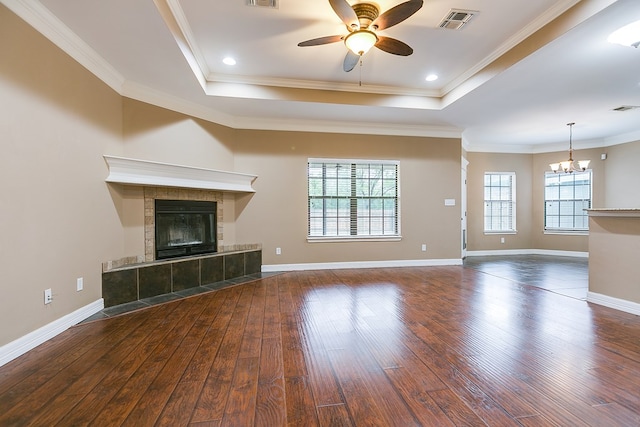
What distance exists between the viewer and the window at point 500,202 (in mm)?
7480

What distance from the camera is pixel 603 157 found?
22.2 ft

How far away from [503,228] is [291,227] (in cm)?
579

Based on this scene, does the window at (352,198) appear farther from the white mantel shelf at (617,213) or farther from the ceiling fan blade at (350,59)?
the white mantel shelf at (617,213)

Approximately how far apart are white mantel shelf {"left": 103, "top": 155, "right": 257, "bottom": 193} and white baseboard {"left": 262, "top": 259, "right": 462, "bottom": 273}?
1.49 m

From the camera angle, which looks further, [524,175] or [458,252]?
[524,175]

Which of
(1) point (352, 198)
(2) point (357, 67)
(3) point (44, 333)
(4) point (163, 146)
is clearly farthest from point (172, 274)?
(2) point (357, 67)

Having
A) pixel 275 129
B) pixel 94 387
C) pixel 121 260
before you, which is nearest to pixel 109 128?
pixel 121 260

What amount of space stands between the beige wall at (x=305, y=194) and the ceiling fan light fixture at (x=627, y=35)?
3.13 metres

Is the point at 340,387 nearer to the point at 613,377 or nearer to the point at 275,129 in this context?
the point at 613,377

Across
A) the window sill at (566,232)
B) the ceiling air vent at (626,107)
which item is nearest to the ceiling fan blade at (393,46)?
the ceiling air vent at (626,107)

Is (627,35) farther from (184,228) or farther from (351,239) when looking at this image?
(184,228)

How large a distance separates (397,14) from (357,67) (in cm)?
152

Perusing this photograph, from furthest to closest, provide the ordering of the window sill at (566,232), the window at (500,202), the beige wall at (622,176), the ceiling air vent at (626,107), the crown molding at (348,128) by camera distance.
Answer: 1. the window at (500,202)
2. the window sill at (566,232)
3. the beige wall at (622,176)
4. the crown molding at (348,128)
5. the ceiling air vent at (626,107)

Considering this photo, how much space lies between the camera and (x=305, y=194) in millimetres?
5430
